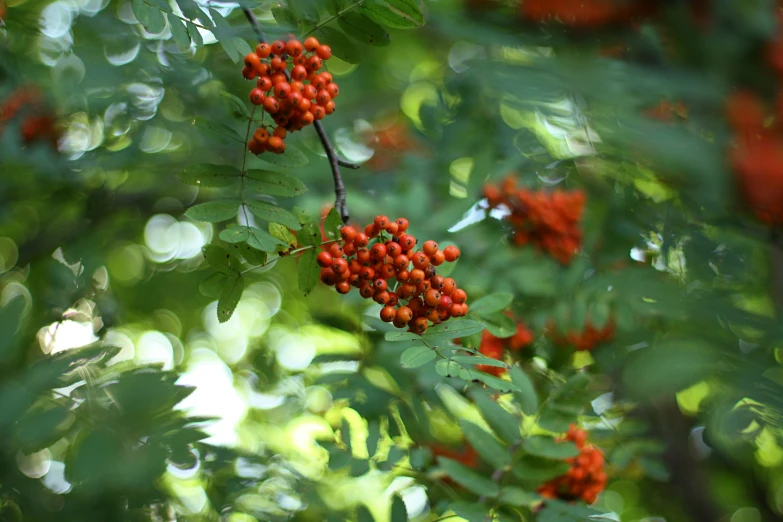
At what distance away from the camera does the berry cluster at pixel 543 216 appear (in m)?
2.39

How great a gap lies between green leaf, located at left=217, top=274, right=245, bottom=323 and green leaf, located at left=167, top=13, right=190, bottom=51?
20.5 inches

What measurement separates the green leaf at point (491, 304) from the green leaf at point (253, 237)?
0.51 meters

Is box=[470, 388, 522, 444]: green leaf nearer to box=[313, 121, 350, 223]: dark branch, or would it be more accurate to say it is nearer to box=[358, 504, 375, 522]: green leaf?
box=[358, 504, 375, 522]: green leaf

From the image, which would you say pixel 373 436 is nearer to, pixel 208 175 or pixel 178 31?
pixel 208 175

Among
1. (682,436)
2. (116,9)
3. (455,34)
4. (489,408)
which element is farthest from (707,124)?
(116,9)

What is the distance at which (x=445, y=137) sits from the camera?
2.66 meters

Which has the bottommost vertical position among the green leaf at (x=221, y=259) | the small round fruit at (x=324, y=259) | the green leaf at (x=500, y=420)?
the green leaf at (x=500, y=420)

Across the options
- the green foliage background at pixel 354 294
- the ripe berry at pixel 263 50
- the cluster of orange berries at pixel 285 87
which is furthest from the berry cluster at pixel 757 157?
the ripe berry at pixel 263 50

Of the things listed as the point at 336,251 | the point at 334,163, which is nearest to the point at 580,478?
the point at 336,251

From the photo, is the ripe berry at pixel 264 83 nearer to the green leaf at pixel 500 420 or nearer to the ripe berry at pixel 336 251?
the ripe berry at pixel 336 251

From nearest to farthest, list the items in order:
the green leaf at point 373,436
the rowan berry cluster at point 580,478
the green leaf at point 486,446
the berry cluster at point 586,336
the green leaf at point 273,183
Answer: the green leaf at point 273,183 < the green leaf at point 486,446 < the green leaf at point 373,436 < the rowan berry cluster at point 580,478 < the berry cluster at point 586,336

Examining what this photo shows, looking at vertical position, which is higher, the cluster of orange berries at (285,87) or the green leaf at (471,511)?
the cluster of orange berries at (285,87)

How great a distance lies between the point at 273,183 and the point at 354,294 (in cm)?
71

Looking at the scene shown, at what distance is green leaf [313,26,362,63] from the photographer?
1.57 metres
